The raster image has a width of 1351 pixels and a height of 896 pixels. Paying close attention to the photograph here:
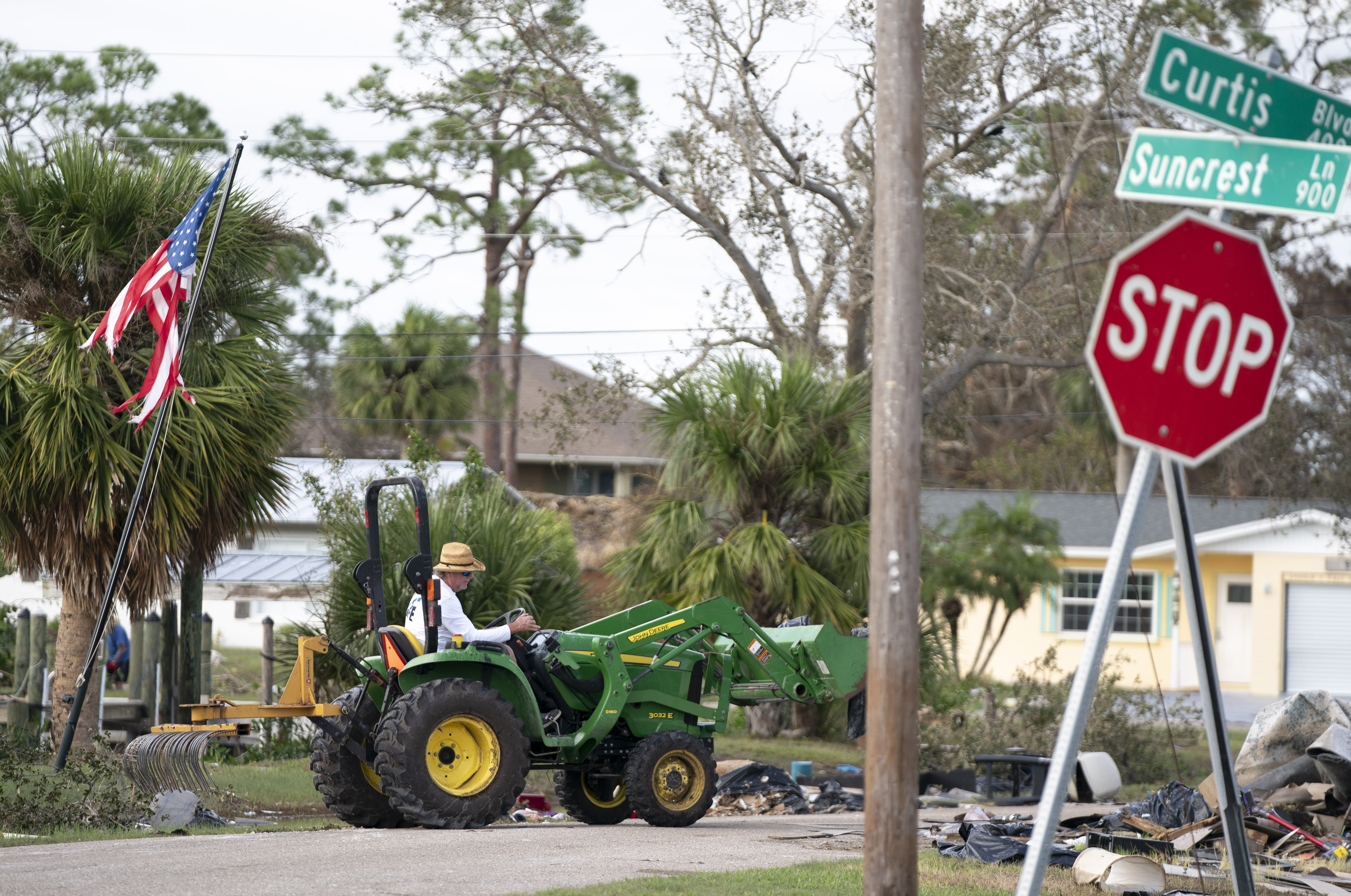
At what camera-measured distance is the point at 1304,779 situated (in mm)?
13375

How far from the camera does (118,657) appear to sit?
24.6m

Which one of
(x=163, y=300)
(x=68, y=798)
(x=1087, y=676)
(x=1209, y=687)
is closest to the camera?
(x=1087, y=676)

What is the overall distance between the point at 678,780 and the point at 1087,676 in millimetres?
6202

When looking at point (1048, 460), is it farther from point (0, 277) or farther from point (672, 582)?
point (0, 277)

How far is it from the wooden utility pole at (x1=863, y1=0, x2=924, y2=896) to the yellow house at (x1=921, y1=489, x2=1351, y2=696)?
25.7 metres

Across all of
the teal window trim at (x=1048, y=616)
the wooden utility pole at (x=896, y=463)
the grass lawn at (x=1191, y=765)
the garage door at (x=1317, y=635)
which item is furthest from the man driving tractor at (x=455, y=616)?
the garage door at (x=1317, y=635)

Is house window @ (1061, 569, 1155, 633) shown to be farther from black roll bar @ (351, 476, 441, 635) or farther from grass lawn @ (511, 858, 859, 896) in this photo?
grass lawn @ (511, 858, 859, 896)

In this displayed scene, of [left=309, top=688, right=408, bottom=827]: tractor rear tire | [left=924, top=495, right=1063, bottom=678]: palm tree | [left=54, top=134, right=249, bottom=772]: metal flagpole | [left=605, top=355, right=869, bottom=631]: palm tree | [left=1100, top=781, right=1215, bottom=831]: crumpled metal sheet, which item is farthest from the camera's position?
[left=924, top=495, right=1063, bottom=678]: palm tree

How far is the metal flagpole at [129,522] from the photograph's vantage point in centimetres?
1173

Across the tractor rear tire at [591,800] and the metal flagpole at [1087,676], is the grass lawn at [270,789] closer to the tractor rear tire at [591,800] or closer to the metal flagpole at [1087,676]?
the tractor rear tire at [591,800]

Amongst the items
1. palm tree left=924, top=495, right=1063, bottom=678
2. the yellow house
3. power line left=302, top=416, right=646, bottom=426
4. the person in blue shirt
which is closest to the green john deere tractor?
the person in blue shirt

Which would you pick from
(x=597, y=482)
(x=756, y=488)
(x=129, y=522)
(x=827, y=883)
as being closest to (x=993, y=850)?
(x=827, y=883)

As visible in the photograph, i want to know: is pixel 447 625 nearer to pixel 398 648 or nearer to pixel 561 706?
pixel 398 648

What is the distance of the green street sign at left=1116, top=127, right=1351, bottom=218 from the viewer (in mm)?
5480
